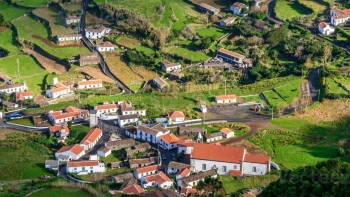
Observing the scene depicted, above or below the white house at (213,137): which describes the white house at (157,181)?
above

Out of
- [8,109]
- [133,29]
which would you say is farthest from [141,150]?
[133,29]

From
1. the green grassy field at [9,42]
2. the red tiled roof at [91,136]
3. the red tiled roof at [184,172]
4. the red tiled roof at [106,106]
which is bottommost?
the green grassy field at [9,42]

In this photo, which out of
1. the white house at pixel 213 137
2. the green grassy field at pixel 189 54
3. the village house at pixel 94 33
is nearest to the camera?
the white house at pixel 213 137

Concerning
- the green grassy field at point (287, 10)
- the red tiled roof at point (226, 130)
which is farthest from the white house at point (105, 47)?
the red tiled roof at point (226, 130)

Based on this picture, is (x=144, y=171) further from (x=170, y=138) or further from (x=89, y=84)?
(x=89, y=84)

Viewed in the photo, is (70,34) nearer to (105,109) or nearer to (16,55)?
(16,55)

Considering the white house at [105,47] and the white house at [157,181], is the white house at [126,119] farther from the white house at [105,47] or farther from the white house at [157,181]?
the white house at [105,47]

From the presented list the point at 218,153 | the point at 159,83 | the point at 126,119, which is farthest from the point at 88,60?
the point at 218,153
